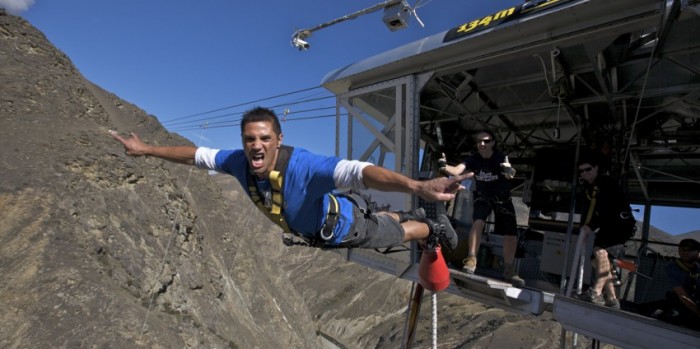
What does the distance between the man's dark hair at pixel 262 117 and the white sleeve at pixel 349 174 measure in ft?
2.98

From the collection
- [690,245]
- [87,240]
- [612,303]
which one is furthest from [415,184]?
[87,240]

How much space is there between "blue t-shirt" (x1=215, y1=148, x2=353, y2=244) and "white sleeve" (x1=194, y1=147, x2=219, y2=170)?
2.23 ft

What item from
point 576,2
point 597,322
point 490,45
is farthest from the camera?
point 490,45

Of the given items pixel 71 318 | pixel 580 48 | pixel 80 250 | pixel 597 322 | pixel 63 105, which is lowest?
pixel 71 318

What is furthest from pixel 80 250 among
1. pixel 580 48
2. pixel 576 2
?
pixel 580 48

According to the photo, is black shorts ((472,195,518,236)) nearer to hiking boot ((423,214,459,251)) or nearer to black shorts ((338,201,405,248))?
hiking boot ((423,214,459,251))

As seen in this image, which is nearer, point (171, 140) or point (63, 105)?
point (63, 105)

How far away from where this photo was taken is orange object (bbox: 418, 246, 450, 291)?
14.7 ft

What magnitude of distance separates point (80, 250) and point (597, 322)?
7.47 m

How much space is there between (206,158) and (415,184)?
295 centimetres

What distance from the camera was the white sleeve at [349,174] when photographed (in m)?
3.18

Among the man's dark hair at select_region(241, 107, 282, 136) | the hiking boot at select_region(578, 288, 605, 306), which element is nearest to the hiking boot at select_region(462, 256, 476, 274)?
the hiking boot at select_region(578, 288, 605, 306)

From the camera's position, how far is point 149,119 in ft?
70.7

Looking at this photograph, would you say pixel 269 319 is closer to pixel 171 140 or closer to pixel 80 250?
pixel 80 250
